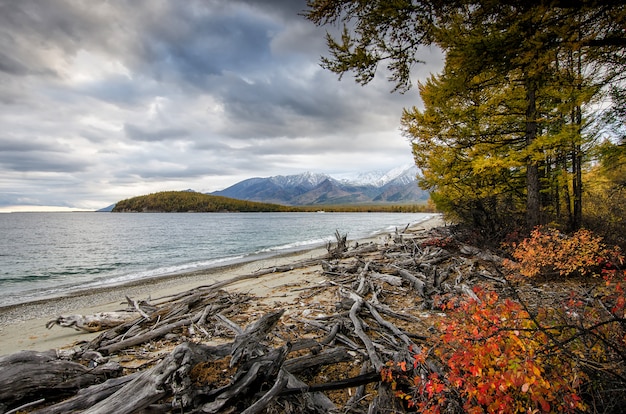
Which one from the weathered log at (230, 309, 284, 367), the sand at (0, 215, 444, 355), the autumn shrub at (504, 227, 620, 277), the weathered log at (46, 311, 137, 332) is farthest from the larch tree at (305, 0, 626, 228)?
the weathered log at (46, 311, 137, 332)

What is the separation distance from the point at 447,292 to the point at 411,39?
20.2 ft

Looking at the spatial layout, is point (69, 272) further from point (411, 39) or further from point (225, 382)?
point (411, 39)

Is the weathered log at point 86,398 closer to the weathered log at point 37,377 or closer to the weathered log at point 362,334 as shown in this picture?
the weathered log at point 37,377

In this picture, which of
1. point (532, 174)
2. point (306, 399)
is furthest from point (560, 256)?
point (306, 399)

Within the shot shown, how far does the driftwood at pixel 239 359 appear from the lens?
3.36 m

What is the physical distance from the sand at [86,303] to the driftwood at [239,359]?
3.72 feet

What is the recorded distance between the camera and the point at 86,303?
12906 mm

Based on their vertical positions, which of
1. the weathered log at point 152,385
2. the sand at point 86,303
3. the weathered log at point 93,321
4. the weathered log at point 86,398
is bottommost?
the sand at point 86,303

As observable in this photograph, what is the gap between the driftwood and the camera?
3361 millimetres

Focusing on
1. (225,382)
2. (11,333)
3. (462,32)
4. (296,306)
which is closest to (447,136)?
(462,32)

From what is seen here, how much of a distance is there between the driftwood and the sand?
113 centimetres

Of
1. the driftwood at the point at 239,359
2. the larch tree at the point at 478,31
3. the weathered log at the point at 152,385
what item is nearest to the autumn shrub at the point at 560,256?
the driftwood at the point at 239,359

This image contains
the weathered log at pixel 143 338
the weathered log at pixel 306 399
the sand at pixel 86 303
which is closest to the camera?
the weathered log at pixel 306 399

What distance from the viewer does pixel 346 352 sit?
4.79m
